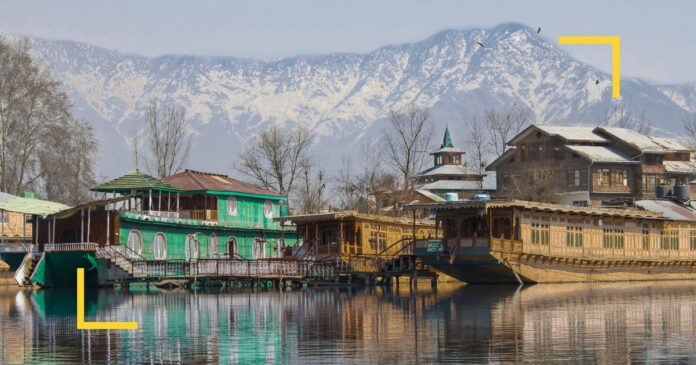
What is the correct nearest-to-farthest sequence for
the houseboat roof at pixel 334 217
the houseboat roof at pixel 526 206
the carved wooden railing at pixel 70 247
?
the houseboat roof at pixel 526 206, the carved wooden railing at pixel 70 247, the houseboat roof at pixel 334 217

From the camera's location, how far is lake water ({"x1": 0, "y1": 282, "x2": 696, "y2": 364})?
26.2 metres

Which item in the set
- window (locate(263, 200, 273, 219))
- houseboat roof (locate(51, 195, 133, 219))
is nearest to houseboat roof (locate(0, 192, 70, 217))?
houseboat roof (locate(51, 195, 133, 219))

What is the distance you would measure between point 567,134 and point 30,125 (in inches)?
1657

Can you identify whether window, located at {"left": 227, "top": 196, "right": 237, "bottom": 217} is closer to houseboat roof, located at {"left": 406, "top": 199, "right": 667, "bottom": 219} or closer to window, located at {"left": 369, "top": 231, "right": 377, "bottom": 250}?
window, located at {"left": 369, "top": 231, "right": 377, "bottom": 250}

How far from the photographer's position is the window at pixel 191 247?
67.7 m

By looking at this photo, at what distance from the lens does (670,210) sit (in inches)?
2852

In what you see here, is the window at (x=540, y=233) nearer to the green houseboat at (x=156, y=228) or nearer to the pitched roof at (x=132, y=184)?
the green houseboat at (x=156, y=228)

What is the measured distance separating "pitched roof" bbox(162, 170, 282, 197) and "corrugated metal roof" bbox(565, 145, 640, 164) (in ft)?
101

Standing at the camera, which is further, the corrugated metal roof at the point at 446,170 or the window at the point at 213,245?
the corrugated metal roof at the point at 446,170

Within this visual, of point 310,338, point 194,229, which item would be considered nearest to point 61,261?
point 194,229

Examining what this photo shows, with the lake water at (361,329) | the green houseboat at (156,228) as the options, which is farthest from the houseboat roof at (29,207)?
the lake water at (361,329)

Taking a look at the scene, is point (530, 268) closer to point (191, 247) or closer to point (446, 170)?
point (191, 247)

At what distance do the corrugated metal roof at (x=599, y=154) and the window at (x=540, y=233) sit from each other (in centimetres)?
3465

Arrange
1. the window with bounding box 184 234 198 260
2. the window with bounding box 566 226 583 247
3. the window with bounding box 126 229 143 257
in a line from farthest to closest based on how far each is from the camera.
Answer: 1. the window with bounding box 184 234 198 260
2. the window with bounding box 566 226 583 247
3. the window with bounding box 126 229 143 257
